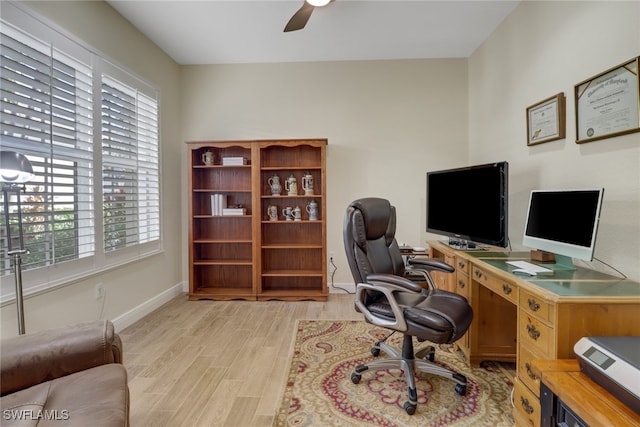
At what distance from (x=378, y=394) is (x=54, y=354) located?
1635mm

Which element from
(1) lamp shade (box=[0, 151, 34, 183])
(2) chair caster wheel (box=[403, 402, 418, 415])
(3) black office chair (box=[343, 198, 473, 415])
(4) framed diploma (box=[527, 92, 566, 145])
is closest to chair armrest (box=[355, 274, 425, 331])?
(3) black office chair (box=[343, 198, 473, 415])

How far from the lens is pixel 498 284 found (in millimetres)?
1667

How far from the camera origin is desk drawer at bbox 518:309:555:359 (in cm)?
127

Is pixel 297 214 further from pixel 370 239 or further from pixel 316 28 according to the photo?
pixel 316 28

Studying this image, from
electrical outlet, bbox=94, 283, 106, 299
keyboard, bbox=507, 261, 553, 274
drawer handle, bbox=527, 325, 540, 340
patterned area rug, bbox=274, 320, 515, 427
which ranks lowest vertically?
patterned area rug, bbox=274, 320, 515, 427

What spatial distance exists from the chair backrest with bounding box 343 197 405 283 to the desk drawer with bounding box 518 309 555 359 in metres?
0.81

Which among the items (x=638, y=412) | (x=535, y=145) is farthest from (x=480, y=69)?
(x=638, y=412)

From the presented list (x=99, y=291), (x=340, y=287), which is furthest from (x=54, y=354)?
(x=340, y=287)

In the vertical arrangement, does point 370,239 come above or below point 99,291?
above

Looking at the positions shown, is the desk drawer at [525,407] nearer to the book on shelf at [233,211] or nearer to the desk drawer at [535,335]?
the desk drawer at [535,335]

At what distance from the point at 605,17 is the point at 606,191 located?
39.0 inches

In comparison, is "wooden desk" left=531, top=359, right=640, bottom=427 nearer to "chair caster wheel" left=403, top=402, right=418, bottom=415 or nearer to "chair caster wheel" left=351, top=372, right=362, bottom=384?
"chair caster wheel" left=403, top=402, right=418, bottom=415

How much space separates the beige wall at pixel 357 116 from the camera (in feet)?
11.5

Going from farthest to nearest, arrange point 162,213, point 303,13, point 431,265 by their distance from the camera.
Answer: point 162,213 → point 303,13 → point 431,265
